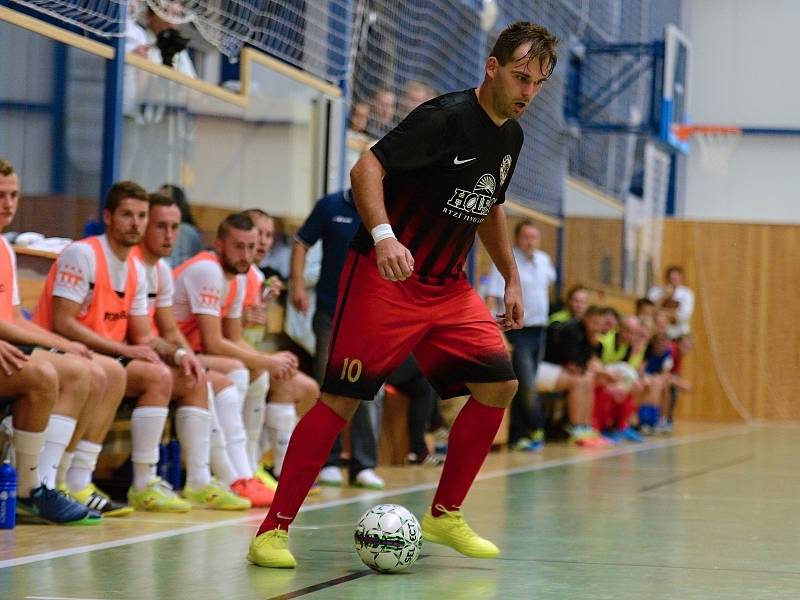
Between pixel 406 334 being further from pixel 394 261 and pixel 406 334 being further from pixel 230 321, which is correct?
pixel 230 321

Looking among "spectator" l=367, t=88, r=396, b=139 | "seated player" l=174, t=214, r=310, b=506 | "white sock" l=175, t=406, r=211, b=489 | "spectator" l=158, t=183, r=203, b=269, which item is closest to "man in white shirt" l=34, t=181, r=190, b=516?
"white sock" l=175, t=406, r=211, b=489

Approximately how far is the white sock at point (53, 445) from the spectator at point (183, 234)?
2.26 m

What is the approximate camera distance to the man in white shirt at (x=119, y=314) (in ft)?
20.2

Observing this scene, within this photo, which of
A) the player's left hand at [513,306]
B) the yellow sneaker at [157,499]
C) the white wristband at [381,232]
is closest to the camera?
the white wristband at [381,232]

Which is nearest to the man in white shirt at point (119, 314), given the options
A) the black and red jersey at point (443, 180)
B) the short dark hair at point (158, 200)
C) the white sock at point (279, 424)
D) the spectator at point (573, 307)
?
the short dark hair at point (158, 200)

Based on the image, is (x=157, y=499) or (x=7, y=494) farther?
(x=157, y=499)

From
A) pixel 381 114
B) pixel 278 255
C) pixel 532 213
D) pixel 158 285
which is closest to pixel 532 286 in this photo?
pixel 381 114

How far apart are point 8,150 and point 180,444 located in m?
1.62

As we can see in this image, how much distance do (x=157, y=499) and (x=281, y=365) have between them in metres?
1.31

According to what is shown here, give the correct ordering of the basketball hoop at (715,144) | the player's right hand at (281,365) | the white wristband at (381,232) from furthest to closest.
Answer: the basketball hoop at (715,144) < the player's right hand at (281,365) < the white wristband at (381,232)

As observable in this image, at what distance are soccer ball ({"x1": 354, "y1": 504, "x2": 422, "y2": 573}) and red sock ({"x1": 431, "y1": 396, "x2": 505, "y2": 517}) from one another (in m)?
0.35

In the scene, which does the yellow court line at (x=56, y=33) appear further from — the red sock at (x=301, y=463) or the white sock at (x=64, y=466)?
the red sock at (x=301, y=463)

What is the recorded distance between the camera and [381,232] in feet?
14.2

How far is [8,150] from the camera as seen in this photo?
22.5 feet
